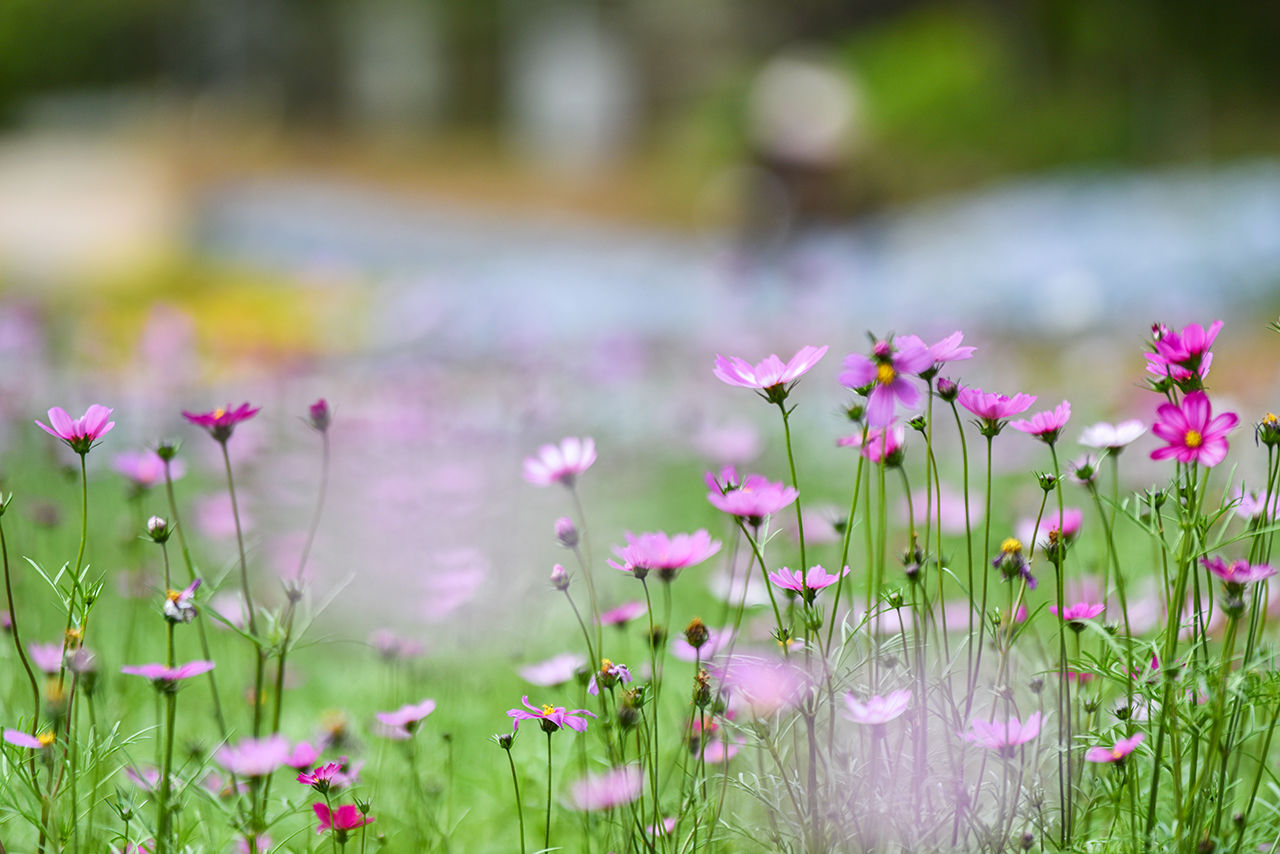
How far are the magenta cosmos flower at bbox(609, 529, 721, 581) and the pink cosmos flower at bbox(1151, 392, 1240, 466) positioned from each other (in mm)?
322

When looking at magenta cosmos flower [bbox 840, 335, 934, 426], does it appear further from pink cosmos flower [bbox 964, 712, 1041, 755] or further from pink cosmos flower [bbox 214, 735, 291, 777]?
pink cosmos flower [bbox 214, 735, 291, 777]

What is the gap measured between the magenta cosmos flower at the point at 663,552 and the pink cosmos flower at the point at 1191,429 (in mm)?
322

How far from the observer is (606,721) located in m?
0.90

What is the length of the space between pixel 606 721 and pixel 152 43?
16162 millimetres

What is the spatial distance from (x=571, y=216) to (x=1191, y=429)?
886cm

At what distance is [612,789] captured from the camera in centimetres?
89

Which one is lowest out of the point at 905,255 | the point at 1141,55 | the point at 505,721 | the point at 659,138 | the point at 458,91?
the point at 505,721

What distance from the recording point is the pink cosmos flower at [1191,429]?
0.76m

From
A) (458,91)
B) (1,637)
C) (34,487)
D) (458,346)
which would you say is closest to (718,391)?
(458,346)

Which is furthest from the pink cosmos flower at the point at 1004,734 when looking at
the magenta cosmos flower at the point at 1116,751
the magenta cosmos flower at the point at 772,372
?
the magenta cosmos flower at the point at 772,372

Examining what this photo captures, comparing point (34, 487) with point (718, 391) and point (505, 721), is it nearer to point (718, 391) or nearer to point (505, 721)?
point (505, 721)

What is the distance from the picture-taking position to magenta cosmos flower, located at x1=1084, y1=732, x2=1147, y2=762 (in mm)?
771

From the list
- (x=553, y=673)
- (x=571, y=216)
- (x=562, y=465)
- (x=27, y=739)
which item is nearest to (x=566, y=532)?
(x=562, y=465)

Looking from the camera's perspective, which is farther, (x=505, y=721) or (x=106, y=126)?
(x=106, y=126)
